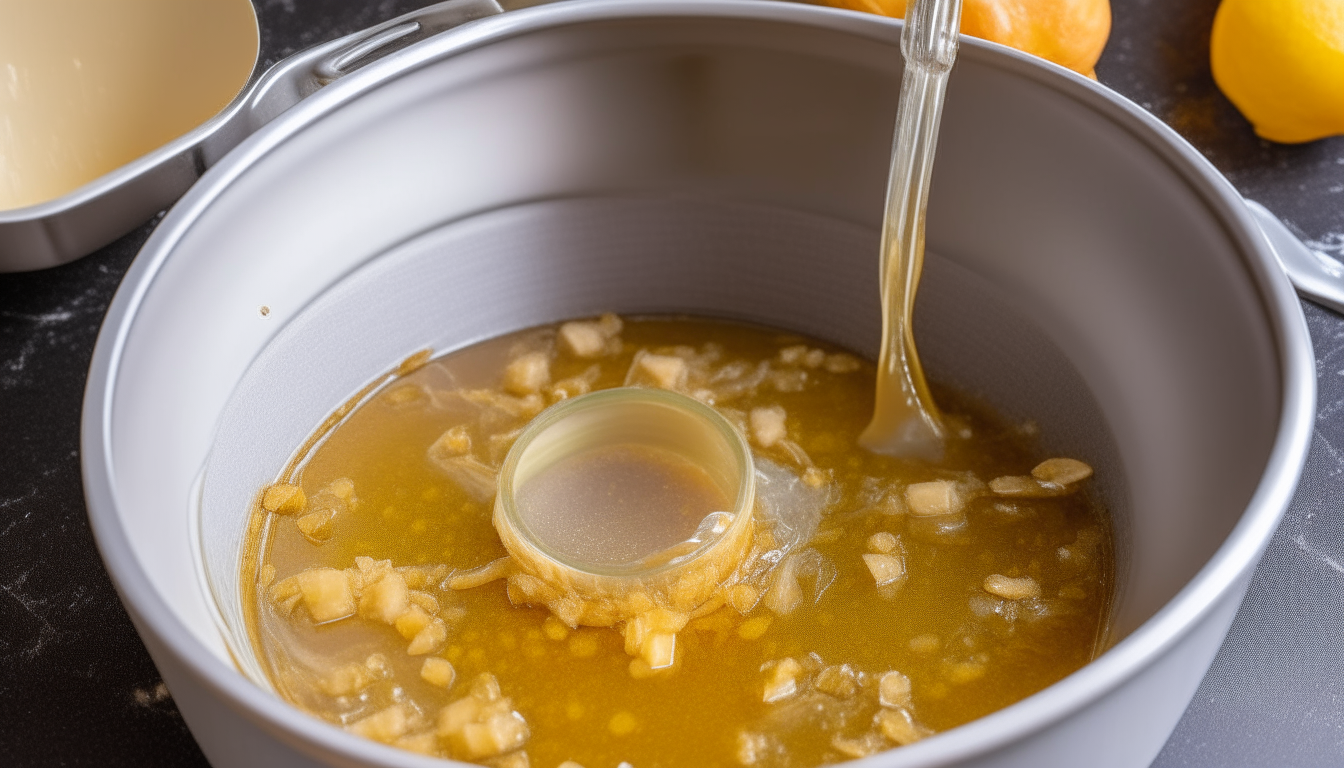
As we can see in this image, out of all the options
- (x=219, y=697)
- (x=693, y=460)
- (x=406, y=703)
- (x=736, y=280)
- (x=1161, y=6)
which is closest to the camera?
(x=219, y=697)

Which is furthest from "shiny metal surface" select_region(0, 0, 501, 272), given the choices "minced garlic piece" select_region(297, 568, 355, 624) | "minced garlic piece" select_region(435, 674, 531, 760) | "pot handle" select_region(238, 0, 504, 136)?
"minced garlic piece" select_region(435, 674, 531, 760)

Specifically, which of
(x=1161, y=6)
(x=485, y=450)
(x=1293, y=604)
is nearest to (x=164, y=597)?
(x=485, y=450)

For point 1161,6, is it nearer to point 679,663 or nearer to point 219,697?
point 679,663

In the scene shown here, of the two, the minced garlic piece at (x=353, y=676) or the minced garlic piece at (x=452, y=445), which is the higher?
the minced garlic piece at (x=452, y=445)

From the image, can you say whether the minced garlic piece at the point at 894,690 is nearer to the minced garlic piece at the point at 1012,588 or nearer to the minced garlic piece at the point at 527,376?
the minced garlic piece at the point at 1012,588

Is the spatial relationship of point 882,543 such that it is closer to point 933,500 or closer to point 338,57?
point 933,500

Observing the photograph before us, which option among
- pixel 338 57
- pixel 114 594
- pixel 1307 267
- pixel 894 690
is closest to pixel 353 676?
pixel 114 594

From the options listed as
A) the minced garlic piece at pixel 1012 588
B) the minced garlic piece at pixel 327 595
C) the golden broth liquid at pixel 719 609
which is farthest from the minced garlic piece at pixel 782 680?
the minced garlic piece at pixel 327 595
